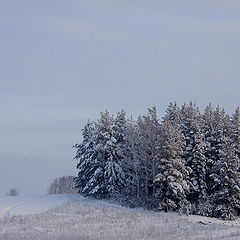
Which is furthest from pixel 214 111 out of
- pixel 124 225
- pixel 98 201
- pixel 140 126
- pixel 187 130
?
pixel 124 225

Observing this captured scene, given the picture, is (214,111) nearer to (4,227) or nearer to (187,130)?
(187,130)

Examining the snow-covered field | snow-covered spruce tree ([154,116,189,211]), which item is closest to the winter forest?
snow-covered spruce tree ([154,116,189,211])

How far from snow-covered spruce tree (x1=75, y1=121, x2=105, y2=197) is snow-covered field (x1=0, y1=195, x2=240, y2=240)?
4934 millimetres

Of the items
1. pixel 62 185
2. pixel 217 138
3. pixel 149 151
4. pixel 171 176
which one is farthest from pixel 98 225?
pixel 62 185

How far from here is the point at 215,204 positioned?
4862 cm

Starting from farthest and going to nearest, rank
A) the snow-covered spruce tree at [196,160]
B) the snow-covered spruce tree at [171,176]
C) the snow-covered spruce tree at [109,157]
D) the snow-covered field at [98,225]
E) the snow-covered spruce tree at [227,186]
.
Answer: the snow-covered spruce tree at [109,157] → the snow-covered spruce tree at [196,160] → the snow-covered spruce tree at [227,186] → the snow-covered spruce tree at [171,176] → the snow-covered field at [98,225]

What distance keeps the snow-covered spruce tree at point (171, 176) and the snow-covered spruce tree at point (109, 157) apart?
29.1 feet

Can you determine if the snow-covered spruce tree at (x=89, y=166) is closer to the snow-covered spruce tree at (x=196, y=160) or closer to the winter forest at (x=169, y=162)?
the winter forest at (x=169, y=162)

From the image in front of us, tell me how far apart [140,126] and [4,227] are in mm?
25277

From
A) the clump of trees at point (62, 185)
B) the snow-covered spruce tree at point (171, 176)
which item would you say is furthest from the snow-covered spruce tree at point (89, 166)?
the clump of trees at point (62, 185)

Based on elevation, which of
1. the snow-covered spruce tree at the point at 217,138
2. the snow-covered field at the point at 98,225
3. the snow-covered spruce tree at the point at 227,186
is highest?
the snow-covered spruce tree at the point at 217,138

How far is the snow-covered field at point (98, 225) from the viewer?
27.0 meters

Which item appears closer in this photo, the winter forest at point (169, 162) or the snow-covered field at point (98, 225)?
the snow-covered field at point (98, 225)

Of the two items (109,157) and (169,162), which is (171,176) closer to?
(169,162)
